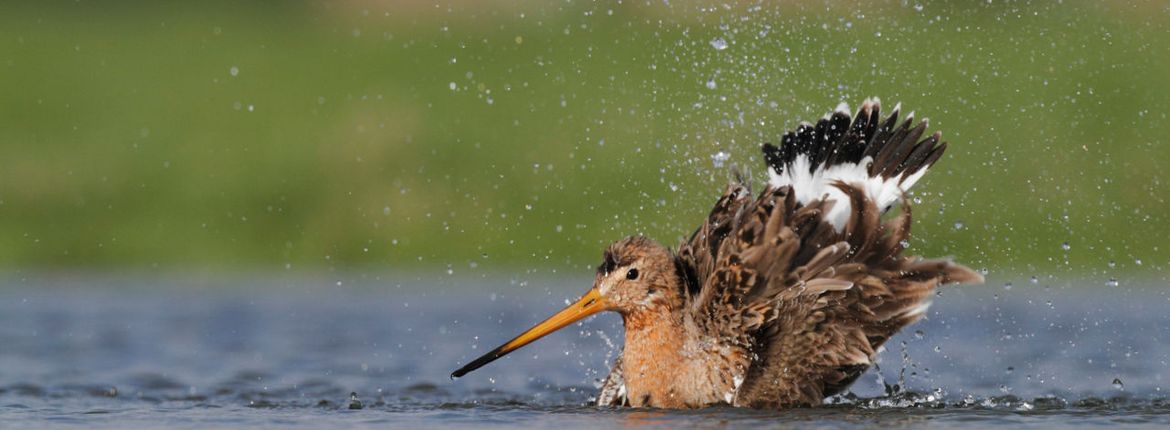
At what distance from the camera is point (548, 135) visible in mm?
22031

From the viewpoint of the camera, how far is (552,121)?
22484 millimetres

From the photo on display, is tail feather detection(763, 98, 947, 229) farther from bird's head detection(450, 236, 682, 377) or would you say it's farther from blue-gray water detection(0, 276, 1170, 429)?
blue-gray water detection(0, 276, 1170, 429)

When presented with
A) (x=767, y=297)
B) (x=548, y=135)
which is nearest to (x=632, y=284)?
(x=767, y=297)

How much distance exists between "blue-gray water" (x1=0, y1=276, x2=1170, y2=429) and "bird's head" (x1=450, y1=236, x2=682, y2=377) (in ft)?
1.81

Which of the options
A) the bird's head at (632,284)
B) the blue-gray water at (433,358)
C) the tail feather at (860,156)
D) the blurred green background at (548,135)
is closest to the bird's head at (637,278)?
the bird's head at (632,284)

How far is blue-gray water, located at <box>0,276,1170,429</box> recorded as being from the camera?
1005 centimetres

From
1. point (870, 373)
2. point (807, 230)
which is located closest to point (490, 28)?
point (870, 373)

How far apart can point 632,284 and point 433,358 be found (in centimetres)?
424

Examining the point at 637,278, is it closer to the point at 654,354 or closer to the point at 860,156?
the point at 654,354

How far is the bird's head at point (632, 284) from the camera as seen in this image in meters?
9.75

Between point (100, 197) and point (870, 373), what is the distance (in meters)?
11.6

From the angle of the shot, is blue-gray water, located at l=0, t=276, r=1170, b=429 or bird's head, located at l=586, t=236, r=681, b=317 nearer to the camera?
bird's head, located at l=586, t=236, r=681, b=317

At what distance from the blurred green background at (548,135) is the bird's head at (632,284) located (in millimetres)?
8542

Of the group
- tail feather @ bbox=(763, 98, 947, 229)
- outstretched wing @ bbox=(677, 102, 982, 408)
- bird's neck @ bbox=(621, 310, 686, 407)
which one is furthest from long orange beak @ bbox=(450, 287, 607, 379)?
tail feather @ bbox=(763, 98, 947, 229)
